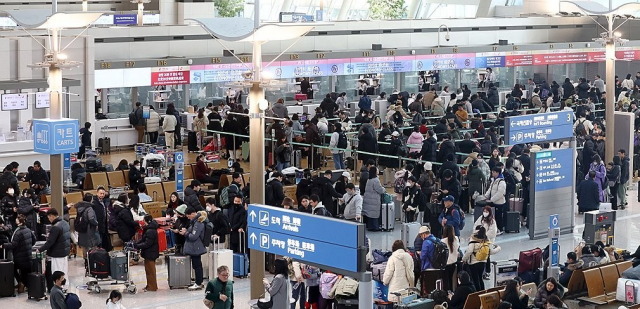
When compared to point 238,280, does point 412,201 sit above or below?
above

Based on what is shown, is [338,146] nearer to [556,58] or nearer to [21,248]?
[21,248]

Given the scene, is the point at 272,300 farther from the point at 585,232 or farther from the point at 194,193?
the point at 585,232

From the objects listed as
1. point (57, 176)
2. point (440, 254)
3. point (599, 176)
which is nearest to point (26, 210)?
point (57, 176)

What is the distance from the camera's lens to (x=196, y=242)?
55.9ft

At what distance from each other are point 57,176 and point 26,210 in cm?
131

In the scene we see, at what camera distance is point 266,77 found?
14.0 m

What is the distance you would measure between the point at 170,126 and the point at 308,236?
1802 cm

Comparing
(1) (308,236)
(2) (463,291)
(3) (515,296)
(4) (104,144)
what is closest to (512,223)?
(2) (463,291)

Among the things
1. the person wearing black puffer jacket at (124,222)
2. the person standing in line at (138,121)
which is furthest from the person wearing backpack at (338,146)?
the person wearing black puffer jacket at (124,222)

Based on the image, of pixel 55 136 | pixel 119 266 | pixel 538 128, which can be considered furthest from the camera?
pixel 538 128

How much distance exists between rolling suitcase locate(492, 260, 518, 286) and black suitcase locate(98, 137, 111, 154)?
15403mm

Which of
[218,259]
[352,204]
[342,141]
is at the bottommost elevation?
[218,259]

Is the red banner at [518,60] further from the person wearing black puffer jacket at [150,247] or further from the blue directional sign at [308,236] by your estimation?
the blue directional sign at [308,236]

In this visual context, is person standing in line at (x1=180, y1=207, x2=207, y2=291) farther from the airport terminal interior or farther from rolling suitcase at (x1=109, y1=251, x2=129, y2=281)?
rolling suitcase at (x1=109, y1=251, x2=129, y2=281)
